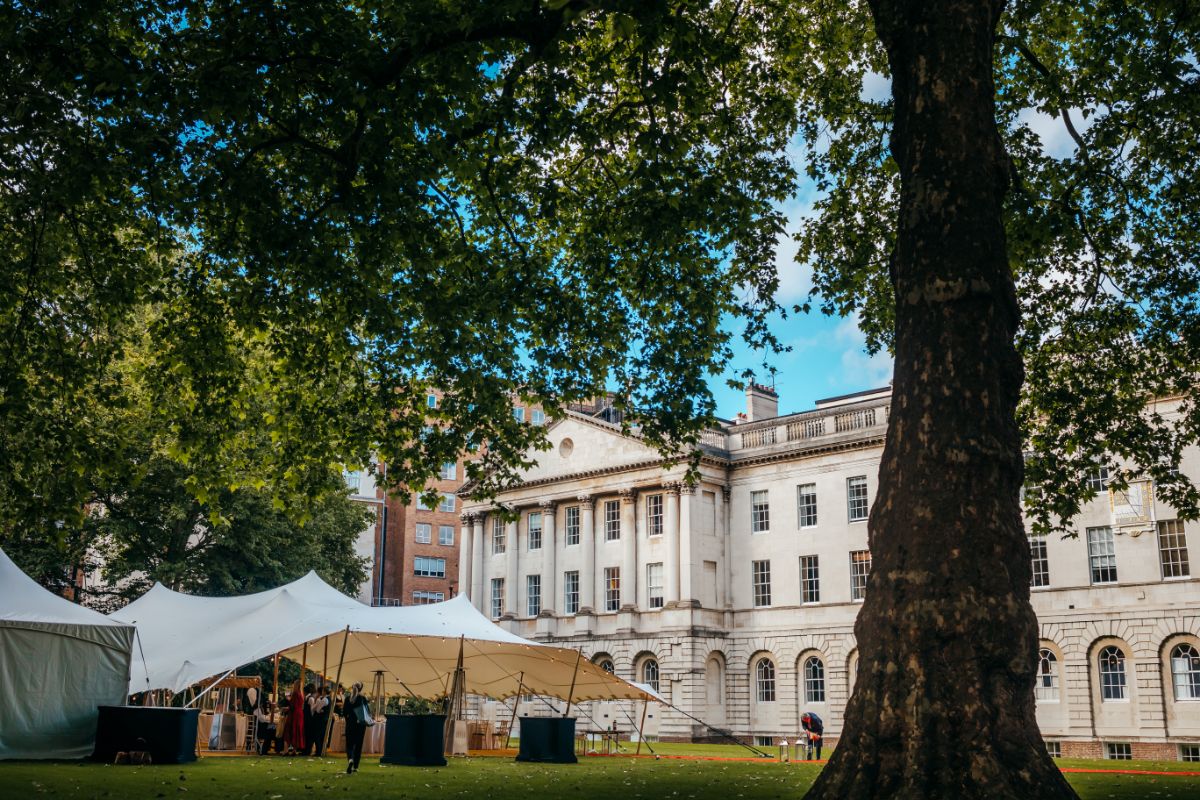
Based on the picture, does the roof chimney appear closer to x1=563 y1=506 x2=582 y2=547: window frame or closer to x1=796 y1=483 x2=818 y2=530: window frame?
x1=796 y1=483 x2=818 y2=530: window frame

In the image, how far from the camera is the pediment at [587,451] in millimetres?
60656

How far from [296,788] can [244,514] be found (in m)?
30.2

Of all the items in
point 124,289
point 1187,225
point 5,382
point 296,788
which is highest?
point 1187,225

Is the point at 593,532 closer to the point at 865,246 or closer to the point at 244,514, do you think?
the point at 244,514

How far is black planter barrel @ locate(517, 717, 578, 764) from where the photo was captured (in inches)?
1011

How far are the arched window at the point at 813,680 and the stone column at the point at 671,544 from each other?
7.50 metres

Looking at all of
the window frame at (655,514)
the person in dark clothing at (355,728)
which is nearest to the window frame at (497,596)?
the window frame at (655,514)

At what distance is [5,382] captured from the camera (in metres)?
14.0

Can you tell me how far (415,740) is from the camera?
22516 mm

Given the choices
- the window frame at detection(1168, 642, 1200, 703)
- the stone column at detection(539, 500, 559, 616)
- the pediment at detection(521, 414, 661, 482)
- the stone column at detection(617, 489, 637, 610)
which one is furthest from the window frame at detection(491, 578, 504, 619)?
the window frame at detection(1168, 642, 1200, 703)

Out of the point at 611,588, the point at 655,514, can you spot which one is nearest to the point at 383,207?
the point at 655,514

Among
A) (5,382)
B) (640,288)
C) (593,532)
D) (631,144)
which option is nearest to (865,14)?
(631,144)

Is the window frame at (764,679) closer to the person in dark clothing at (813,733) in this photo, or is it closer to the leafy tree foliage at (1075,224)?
the person in dark clothing at (813,733)

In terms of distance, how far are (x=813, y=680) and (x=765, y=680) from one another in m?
3.16
